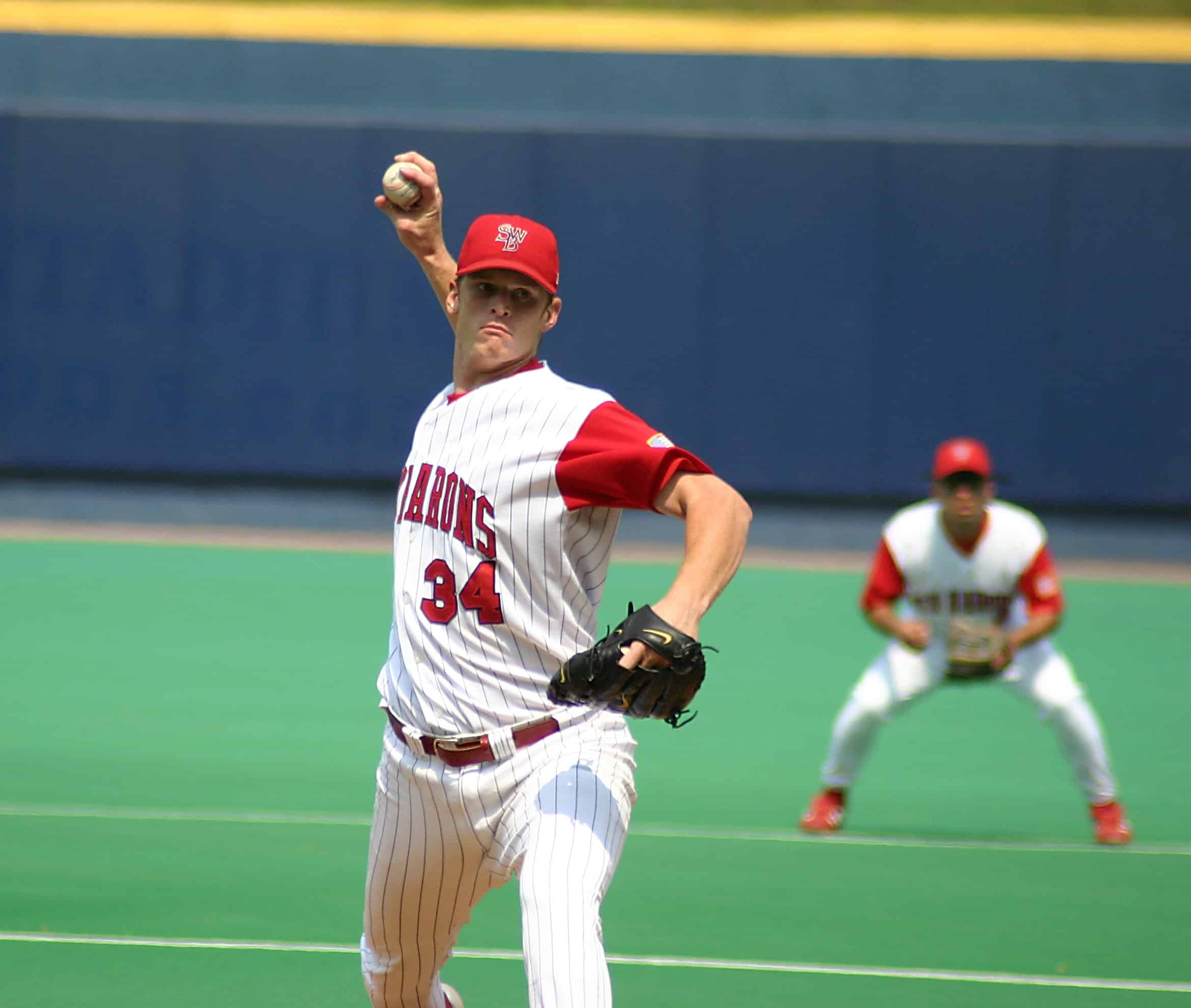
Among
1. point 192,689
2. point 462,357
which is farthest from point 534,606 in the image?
point 192,689

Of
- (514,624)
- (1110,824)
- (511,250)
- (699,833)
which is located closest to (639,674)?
(514,624)

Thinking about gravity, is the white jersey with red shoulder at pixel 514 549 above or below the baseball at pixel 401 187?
below

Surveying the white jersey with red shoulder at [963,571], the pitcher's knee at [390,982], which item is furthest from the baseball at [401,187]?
the white jersey with red shoulder at [963,571]

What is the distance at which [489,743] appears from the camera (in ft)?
12.0

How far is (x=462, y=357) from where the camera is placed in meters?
3.98

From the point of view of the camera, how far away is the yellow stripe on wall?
1686cm

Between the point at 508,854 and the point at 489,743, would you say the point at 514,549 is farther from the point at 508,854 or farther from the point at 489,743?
the point at 508,854

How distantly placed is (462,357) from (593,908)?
4.33ft

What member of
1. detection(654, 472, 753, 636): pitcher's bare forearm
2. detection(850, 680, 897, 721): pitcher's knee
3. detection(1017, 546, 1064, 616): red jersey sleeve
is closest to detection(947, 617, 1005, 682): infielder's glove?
detection(1017, 546, 1064, 616): red jersey sleeve

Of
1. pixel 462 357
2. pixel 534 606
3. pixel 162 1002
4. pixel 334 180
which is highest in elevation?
pixel 334 180

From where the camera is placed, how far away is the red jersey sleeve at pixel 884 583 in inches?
295

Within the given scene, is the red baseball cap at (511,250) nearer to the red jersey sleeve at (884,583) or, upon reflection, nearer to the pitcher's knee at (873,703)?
the pitcher's knee at (873,703)

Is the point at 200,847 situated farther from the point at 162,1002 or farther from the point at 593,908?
the point at 593,908

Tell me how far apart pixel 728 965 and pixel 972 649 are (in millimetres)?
2329
